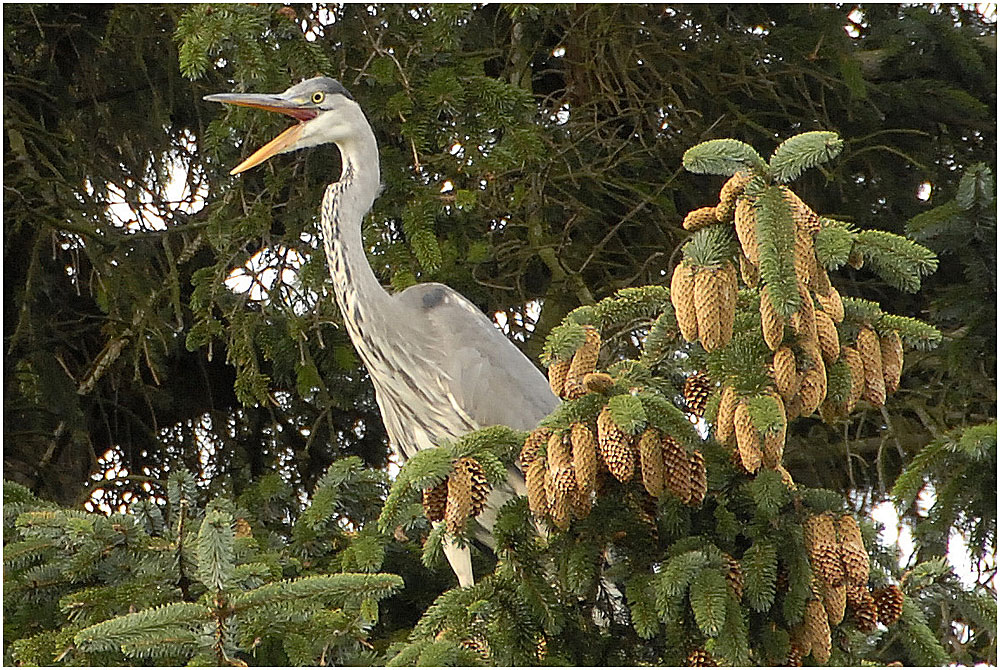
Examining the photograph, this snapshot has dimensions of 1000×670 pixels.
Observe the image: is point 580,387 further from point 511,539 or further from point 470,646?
point 470,646

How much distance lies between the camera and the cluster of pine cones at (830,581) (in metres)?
1.32

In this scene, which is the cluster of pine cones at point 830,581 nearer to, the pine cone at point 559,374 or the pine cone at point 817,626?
the pine cone at point 817,626

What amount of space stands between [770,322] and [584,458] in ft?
0.73

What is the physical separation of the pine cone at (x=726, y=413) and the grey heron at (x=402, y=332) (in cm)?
122

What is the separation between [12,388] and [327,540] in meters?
1.18

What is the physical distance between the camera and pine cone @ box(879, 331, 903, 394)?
1.40 m

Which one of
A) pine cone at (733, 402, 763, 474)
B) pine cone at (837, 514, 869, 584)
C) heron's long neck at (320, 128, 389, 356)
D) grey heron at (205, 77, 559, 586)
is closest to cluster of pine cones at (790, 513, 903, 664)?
pine cone at (837, 514, 869, 584)

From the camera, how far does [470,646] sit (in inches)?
53.9

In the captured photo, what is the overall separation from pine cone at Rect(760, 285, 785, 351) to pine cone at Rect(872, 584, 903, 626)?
0.30 m

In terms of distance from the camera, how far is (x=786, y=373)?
1304mm

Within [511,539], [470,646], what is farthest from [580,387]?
[470,646]

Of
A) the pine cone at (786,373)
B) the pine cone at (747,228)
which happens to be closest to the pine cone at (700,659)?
the pine cone at (786,373)

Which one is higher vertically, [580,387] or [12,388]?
[12,388]

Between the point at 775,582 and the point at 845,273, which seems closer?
the point at 775,582
